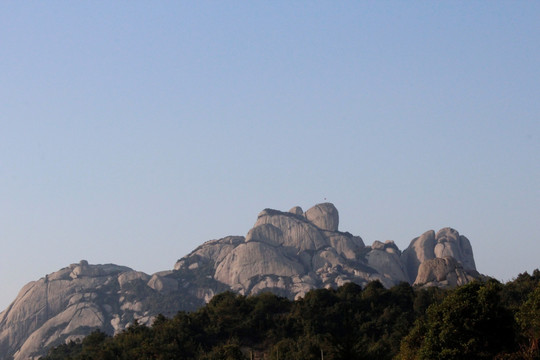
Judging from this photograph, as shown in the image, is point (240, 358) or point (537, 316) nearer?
point (537, 316)

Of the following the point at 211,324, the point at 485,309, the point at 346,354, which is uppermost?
the point at 211,324

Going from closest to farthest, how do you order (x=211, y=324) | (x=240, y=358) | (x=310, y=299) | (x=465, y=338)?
(x=465, y=338), (x=240, y=358), (x=211, y=324), (x=310, y=299)

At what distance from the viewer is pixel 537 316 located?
80438mm

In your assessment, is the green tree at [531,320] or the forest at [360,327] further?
the green tree at [531,320]

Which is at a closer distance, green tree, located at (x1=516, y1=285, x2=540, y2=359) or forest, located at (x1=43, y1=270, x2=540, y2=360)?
forest, located at (x1=43, y1=270, x2=540, y2=360)

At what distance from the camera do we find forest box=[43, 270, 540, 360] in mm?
75562

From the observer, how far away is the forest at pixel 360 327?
248 ft

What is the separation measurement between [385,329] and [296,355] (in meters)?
24.0

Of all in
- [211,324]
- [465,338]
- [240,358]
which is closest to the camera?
[465,338]

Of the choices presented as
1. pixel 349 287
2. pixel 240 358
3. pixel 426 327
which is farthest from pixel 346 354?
pixel 349 287

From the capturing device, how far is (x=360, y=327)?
117312 mm

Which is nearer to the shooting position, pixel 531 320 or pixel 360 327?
pixel 531 320

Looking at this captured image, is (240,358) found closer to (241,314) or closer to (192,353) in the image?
(192,353)

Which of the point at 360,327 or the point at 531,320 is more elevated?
the point at 360,327
